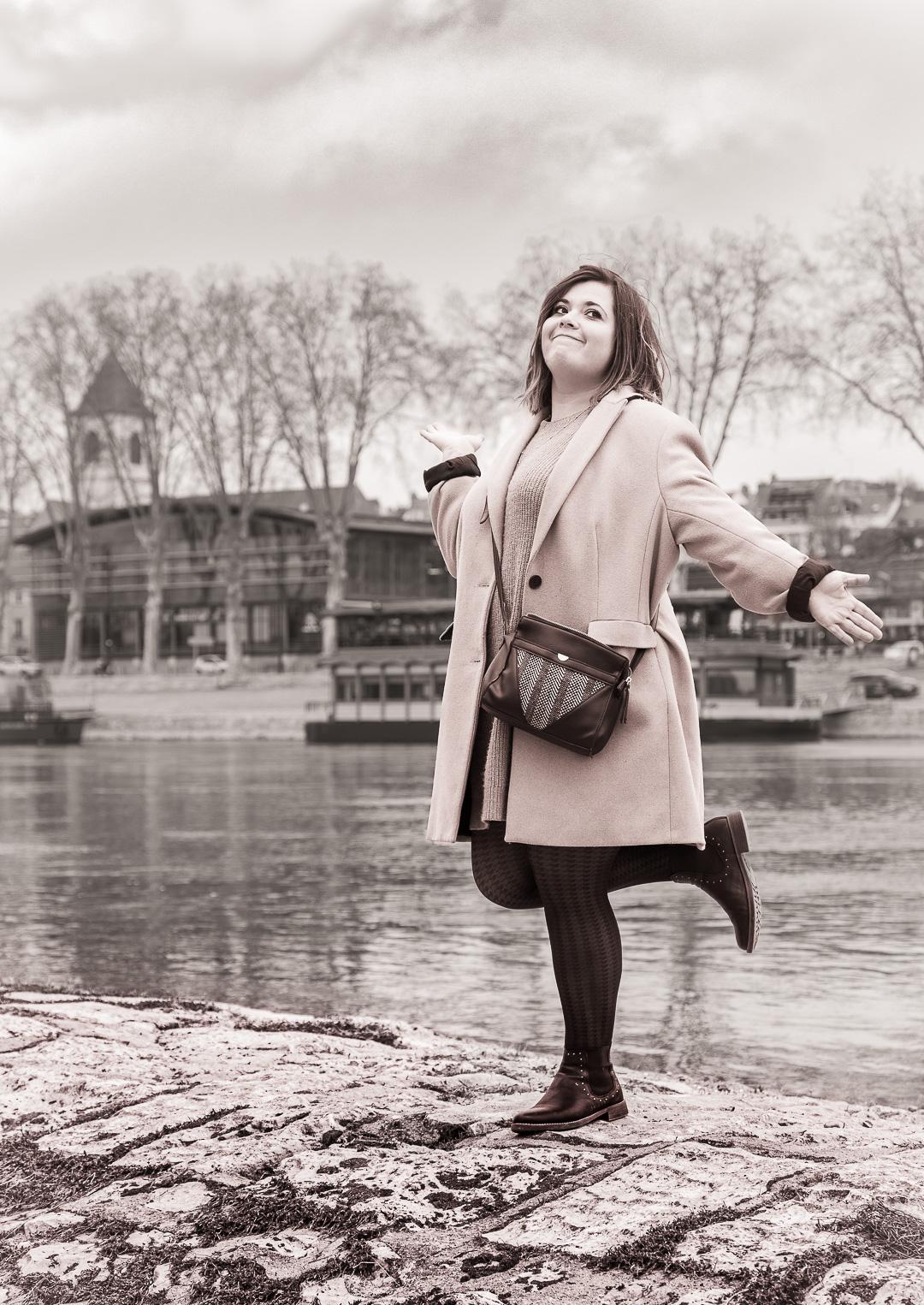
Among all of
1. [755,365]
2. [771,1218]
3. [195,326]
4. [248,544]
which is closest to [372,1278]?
[771,1218]

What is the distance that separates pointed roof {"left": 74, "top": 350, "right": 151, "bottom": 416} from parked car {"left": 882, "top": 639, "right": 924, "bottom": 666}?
26.8 m

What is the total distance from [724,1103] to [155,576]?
180ft

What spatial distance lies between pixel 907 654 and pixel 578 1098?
170ft

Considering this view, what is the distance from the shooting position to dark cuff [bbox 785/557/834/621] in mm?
3109

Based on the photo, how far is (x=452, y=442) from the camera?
3814 mm

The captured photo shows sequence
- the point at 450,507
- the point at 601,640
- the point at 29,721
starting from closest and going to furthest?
the point at 601,640
the point at 450,507
the point at 29,721

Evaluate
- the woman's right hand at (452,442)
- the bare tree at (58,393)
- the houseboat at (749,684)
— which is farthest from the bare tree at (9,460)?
the woman's right hand at (452,442)

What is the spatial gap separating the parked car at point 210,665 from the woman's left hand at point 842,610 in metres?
55.4

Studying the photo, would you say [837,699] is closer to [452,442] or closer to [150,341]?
[150,341]

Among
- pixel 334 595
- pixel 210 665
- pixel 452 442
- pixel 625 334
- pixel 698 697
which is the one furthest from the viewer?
pixel 210 665

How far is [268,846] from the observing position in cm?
1320

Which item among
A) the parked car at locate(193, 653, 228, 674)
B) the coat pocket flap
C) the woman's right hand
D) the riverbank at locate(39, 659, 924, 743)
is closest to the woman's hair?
the woman's right hand

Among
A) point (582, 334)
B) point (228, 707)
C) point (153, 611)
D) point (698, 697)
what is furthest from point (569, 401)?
point (153, 611)

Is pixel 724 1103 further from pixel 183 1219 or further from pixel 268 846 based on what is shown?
pixel 268 846
